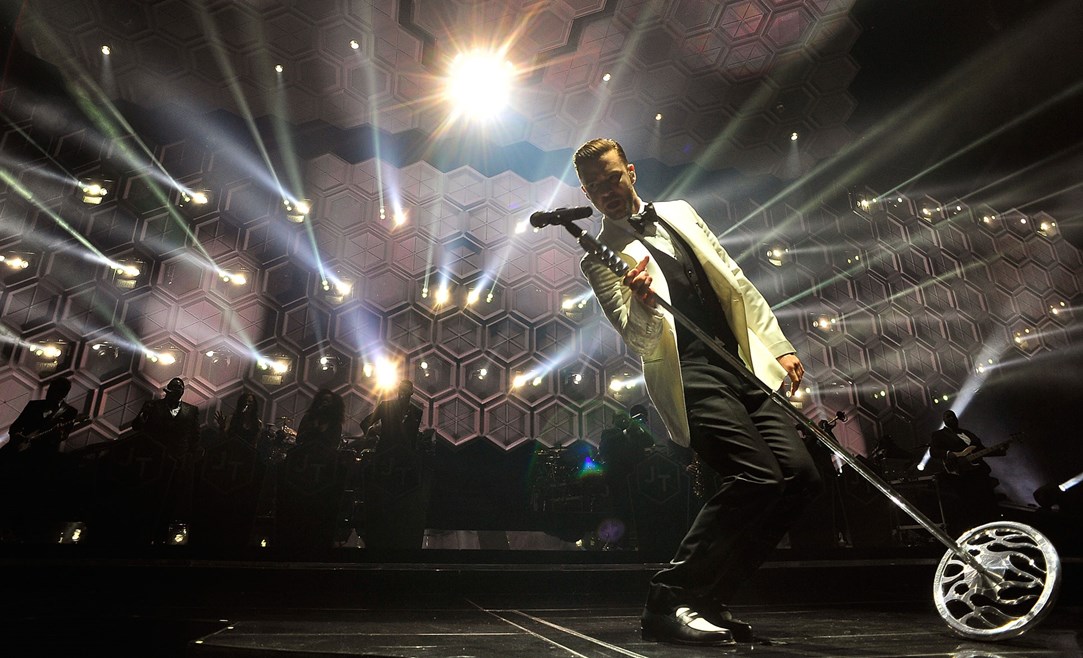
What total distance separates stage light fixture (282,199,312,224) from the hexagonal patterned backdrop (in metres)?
0.03

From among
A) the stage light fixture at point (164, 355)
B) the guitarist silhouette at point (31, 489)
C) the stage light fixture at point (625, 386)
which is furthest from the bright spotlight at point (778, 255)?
the guitarist silhouette at point (31, 489)

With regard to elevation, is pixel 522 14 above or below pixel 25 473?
above

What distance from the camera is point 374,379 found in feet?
21.9

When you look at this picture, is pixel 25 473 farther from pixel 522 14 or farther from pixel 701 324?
pixel 522 14

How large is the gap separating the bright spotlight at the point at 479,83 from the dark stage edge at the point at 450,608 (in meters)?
5.63

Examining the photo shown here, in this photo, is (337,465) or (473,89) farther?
(473,89)

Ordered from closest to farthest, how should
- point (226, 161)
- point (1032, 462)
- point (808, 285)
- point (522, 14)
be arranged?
point (522, 14)
point (226, 161)
point (1032, 462)
point (808, 285)

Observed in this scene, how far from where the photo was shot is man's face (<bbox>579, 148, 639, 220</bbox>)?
1576 millimetres

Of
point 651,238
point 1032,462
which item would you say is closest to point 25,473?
point 651,238

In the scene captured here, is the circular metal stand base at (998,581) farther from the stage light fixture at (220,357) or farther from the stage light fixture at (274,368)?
the stage light fixture at (220,357)

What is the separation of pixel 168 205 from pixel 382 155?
9.21 feet

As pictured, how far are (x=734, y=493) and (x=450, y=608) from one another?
1351 millimetres

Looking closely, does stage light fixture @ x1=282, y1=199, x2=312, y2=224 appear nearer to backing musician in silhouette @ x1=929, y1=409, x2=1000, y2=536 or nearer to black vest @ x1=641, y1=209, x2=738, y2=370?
black vest @ x1=641, y1=209, x2=738, y2=370

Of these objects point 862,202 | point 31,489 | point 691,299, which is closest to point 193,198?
point 31,489
